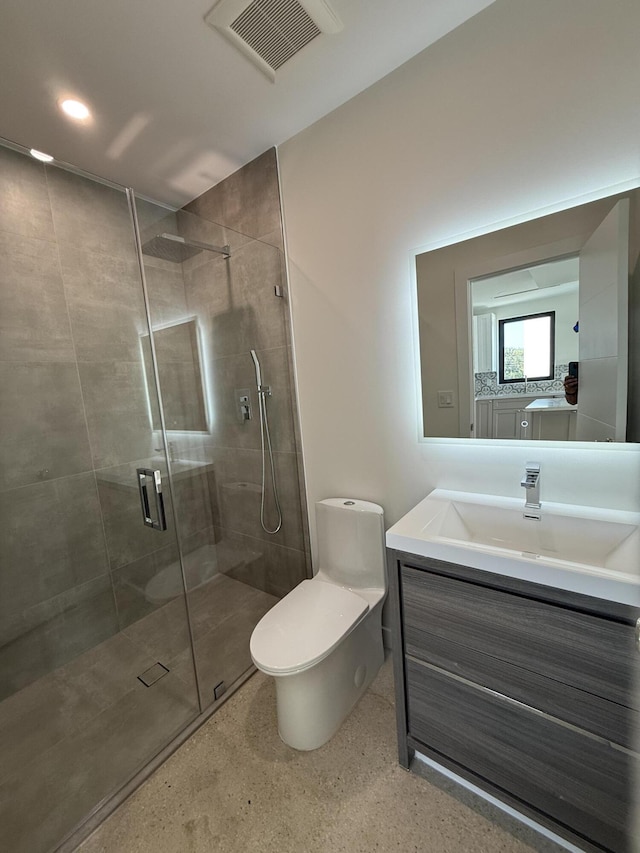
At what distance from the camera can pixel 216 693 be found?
5.39 feet

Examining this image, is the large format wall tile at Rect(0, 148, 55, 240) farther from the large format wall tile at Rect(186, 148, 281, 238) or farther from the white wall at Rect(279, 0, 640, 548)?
the white wall at Rect(279, 0, 640, 548)

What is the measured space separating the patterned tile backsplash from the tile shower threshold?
185cm

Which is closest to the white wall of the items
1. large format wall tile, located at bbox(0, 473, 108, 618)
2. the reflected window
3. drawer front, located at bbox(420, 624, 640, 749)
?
the reflected window

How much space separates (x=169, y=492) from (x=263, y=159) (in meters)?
1.83

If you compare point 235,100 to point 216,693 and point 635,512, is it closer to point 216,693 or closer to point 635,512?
point 635,512

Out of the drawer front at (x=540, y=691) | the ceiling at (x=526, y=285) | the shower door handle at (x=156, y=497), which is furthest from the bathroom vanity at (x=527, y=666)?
the shower door handle at (x=156, y=497)

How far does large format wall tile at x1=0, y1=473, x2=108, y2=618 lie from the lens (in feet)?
5.48

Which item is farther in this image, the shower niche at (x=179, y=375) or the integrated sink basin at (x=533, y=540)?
the shower niche at (x=179, y=375)

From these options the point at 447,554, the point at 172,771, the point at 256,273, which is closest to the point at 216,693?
the point at 172,771

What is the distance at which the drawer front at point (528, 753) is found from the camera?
898 millimetres

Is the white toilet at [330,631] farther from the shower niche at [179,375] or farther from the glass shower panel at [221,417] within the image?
the shower niche at [179,375]

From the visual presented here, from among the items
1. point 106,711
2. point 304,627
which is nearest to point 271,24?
point 304,627

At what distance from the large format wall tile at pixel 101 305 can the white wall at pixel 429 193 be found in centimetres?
87

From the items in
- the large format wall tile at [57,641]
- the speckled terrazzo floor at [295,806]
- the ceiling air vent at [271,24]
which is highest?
the ceiling air vent at [271,24]
